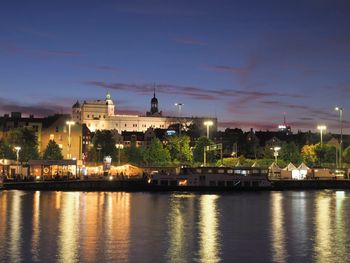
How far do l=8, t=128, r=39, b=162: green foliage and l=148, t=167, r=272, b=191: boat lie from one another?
3928 centimetres

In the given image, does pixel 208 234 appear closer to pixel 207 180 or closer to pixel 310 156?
pixel 207 180

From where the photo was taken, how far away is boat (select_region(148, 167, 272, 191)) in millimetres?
111125

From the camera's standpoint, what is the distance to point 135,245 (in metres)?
41.6

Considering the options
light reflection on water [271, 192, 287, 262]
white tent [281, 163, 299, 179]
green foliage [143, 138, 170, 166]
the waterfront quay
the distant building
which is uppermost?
the distant building

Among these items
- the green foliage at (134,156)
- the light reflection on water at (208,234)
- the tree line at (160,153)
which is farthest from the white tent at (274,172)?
the light reflection on water at (208,234)

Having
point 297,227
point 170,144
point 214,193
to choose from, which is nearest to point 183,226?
point 297,227

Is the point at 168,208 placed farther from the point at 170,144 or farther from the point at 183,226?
the point at 170,144

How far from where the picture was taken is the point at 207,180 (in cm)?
11188

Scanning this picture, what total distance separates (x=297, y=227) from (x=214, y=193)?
5203 cm

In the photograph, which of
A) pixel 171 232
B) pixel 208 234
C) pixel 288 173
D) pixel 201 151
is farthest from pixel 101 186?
pixel 208 234

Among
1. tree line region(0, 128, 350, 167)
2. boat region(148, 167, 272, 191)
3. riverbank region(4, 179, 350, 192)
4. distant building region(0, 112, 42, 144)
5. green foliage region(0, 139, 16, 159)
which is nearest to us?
riverbank region(4, 179, 350, 192)

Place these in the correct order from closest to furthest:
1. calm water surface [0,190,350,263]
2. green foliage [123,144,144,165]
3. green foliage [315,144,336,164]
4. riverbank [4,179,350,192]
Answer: calm water surface [0,190,350,263] → riverbank [4,179,350,192] → green foliage [315,144,336,164] → green foliage [123,144,144,165]

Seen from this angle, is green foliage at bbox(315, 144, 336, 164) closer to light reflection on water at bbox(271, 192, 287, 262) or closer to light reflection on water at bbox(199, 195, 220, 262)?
light reflection on water at bbox(271, 192, 287, 262)

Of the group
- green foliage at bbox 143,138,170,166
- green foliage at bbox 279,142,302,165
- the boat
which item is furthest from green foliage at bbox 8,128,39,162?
green foliage at bbox 279,142,302,165
